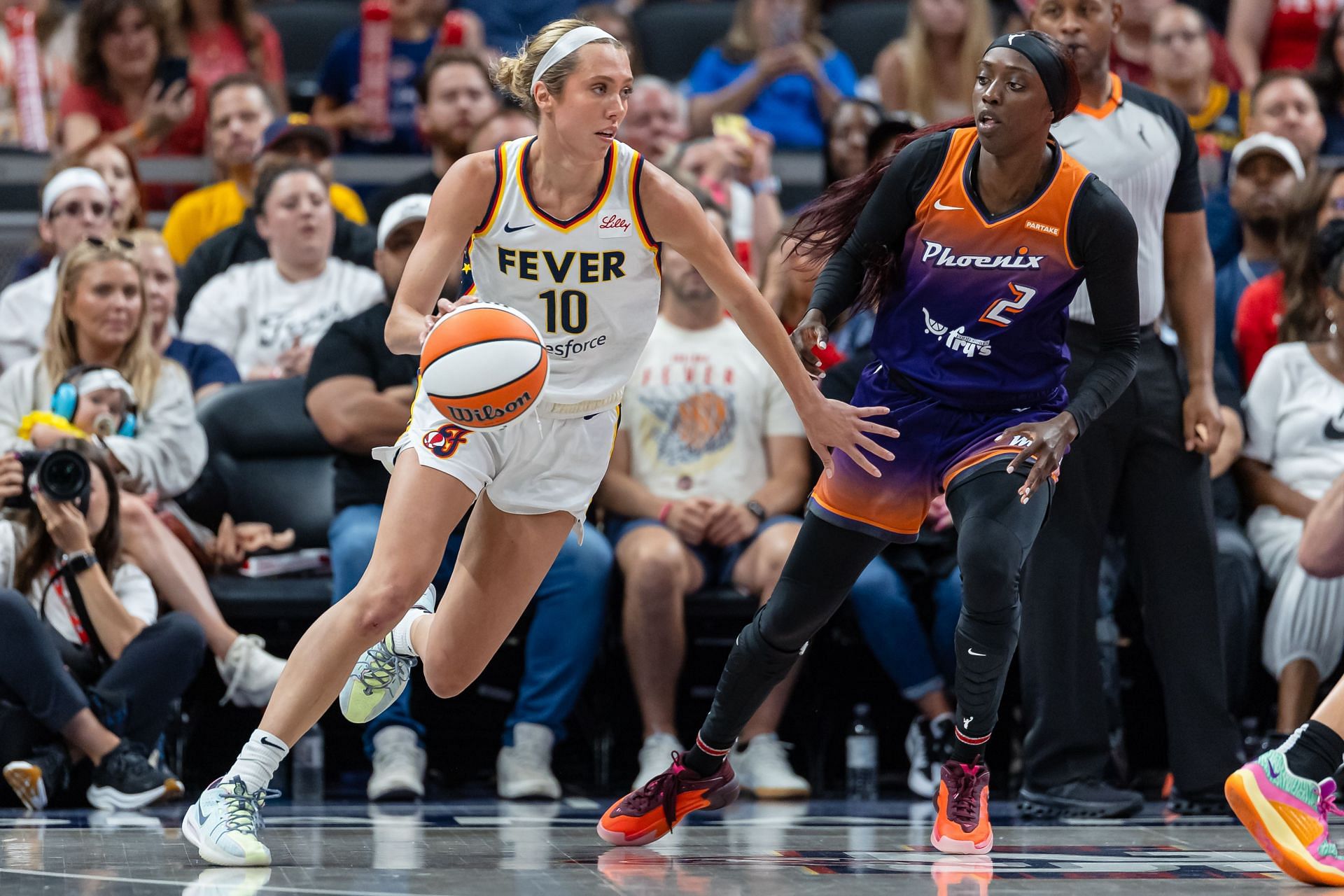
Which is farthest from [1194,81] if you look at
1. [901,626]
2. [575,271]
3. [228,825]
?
[228,825]

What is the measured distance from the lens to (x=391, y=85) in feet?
30.0

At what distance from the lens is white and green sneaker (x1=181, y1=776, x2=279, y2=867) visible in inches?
156

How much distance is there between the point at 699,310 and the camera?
6.66 meters

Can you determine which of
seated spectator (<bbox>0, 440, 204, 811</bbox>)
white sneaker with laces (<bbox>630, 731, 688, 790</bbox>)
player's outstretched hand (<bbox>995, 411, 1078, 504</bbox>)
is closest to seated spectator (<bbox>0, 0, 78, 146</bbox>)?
seated spectator (<bbox>0, 440, 204, 811</bbox>)

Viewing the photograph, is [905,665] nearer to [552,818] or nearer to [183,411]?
[552,818]

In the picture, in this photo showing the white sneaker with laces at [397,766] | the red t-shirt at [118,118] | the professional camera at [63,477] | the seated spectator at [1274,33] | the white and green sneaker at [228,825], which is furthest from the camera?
the seated spectator at [1274,33]

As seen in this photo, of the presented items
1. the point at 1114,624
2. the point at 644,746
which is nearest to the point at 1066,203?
the point at 1114,624

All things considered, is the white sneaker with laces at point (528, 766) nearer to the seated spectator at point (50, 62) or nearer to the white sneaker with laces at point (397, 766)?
the white sneaker with laces at point (397, 766)

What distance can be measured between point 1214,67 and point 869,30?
6.88 feet

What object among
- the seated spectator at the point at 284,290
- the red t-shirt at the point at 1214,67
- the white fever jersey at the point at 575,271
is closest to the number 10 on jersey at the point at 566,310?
the white fever jersey at the point at 575,271

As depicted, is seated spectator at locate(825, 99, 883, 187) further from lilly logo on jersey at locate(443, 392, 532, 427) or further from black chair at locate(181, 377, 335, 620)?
lilly logo on jersey at locate(443, 392, 532, 427)

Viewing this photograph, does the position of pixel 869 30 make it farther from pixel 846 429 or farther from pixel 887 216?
pixel 846 429

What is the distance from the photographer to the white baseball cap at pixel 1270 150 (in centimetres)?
743

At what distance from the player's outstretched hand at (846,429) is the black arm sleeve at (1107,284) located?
524 millimetres
